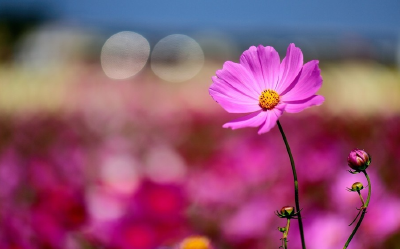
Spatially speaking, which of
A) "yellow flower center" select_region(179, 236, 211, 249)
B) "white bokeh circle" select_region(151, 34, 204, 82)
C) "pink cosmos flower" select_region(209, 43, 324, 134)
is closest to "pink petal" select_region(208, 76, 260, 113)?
"pink cosmos flower" select_region(209, 43, 324, 134)

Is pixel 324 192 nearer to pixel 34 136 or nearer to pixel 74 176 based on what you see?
pixel 74 176

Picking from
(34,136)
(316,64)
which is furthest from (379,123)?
(316,64)

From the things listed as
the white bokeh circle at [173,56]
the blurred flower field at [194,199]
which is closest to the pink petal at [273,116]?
the blurred flower field at [194,199]

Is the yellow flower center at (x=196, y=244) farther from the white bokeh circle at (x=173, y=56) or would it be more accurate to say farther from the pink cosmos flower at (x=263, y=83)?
the white bokeh circle at (x=173, y=56)

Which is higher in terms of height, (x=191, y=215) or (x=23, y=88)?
(x=23, y=88)

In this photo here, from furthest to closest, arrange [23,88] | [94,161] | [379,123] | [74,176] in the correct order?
[23,88] → [379,123] → [94,161] → [74,176]

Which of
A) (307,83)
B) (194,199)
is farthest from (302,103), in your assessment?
(194,199)

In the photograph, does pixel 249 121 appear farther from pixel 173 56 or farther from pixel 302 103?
pixel 173 56

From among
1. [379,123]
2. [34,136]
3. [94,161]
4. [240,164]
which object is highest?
[34,136]
